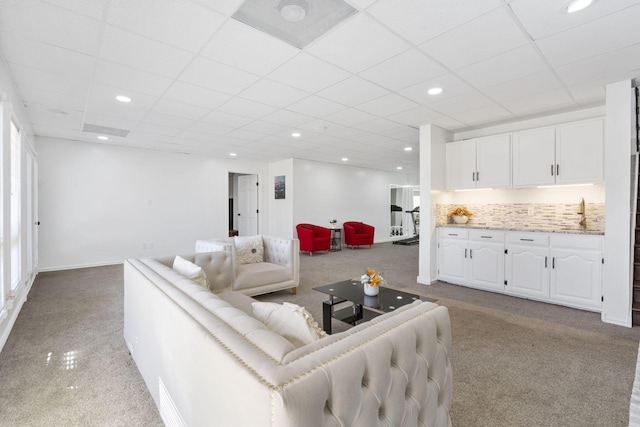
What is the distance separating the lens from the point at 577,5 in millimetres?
2010

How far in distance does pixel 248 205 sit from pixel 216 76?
6.31 meters

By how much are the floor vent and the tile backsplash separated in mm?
4512

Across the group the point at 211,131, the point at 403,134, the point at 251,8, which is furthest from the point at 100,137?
the point at 403,134

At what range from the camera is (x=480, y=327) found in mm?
3207

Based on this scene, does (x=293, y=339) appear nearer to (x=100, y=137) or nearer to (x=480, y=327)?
(x=480, y=327)

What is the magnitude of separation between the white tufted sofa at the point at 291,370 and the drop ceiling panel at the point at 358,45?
2.00m

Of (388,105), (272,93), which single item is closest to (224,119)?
(272,93)

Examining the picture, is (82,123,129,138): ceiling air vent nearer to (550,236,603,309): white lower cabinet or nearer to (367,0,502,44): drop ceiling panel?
(367,0,502,44): drop ceiling panel

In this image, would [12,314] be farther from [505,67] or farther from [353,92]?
[505,67]

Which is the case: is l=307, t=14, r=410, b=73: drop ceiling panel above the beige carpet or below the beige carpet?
above

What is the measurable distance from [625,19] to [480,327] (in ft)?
9.29

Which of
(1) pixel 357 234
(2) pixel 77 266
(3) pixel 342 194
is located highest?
(3) pixel 342 194

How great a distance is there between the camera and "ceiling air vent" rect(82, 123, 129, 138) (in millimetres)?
5062

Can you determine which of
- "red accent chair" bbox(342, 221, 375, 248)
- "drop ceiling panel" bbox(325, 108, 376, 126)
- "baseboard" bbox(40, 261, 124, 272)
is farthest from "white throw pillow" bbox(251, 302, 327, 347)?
"red accent chair" bbox(342, 221, 375, 248)
